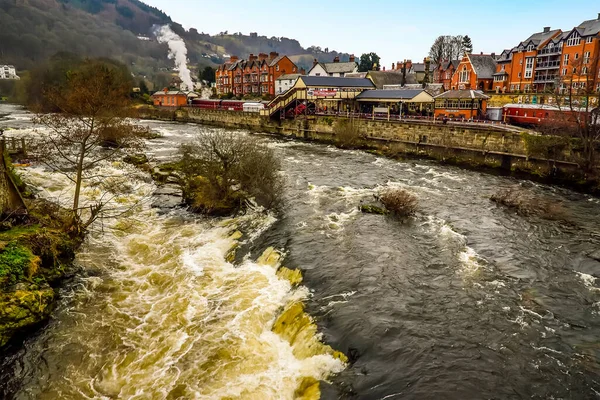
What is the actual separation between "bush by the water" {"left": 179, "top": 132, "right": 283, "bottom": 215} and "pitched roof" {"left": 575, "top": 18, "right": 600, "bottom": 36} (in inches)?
2034

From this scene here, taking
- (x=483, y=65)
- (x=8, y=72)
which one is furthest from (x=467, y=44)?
(x=8, y=72)

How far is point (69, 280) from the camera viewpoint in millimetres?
14898

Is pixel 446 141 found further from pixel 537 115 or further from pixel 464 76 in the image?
pixel 464 76

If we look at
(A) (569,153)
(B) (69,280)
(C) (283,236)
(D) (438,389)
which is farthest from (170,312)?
(A) (569,153)

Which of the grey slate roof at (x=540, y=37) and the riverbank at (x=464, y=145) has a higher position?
the grey slate roof at (x=540, y=37)

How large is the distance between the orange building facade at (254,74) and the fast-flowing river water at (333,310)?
2719 inches

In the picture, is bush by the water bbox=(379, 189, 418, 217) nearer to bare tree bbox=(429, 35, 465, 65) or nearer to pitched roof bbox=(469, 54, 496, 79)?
pitched roof bbox=(469, 54, 496, 79)

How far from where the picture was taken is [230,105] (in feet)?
239

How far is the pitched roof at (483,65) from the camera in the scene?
218 ft

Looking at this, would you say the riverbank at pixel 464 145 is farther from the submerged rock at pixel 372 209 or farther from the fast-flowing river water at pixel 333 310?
the submerged rock at pixel 372 209

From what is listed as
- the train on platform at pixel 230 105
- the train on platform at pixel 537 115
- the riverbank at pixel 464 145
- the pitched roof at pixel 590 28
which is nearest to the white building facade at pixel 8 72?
the train on platform at pixel 230 105

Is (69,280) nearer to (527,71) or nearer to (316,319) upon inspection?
(316,319)

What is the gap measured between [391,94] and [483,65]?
26921mm

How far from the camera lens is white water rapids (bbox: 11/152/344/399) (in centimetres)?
996
